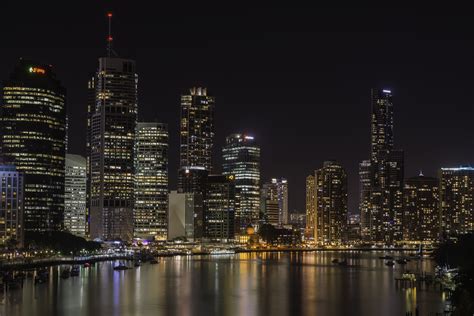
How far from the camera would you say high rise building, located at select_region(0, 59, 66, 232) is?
171375 millimetres

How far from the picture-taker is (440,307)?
71.9 m

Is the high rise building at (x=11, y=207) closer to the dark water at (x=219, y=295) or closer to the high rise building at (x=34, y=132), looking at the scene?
the high rise building at (x=34, y=132)

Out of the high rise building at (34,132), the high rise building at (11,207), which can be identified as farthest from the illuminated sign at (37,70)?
the high rise building at (11,207)

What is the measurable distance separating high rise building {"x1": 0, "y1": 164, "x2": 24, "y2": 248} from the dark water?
30121mm

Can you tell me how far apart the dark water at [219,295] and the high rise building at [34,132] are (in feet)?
194

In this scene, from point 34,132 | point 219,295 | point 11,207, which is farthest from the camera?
point 34,132

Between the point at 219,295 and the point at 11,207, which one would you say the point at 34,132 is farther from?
the point at 219,295

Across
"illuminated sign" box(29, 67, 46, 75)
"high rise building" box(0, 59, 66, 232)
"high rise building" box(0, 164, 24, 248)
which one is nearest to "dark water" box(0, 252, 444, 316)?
"high rise building" box(0, 164, 24, 248)

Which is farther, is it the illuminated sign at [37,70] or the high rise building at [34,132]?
the illuminated sign at [37,70]

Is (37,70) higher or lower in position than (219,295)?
higher

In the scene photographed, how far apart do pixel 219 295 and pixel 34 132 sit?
97.6 m

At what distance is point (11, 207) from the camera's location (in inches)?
5758

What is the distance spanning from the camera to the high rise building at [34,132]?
562 feet

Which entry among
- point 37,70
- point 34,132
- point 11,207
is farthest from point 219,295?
point 37,70
